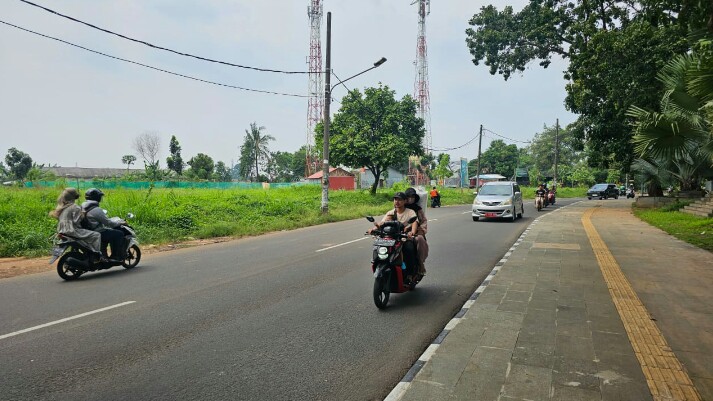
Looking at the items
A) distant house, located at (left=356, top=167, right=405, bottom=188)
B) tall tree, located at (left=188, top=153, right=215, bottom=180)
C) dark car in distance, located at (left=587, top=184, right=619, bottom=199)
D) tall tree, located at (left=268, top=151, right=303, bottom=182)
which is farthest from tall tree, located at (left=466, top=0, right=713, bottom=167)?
tall tree, located at (left=268, top=151, right=303, bottom=182)

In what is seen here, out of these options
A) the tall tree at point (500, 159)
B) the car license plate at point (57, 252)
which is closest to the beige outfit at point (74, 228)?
the car license plate at point (57, 252)

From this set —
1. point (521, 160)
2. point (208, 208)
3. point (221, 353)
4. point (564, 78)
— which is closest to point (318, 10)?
point (564, 78)

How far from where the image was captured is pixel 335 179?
61906 millimetres

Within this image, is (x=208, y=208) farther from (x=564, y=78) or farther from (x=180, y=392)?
(x=564, y=78)

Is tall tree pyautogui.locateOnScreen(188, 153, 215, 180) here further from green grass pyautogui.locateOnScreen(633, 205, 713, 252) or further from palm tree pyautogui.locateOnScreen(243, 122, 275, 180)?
green grass pyautogui.locateOnScreen(633, 205, 713, 252)

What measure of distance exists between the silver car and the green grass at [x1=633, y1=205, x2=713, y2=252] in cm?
492

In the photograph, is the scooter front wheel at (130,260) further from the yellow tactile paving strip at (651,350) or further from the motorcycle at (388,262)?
the yellow tactile paving strip at (651,350)

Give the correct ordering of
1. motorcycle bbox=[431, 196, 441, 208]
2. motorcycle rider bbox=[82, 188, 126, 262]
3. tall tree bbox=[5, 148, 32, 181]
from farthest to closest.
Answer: tall tree bbox=[5, 148, 32, 181] → motorcycle bbox=[431, 196, 441, 208] → motorcycle rider bbox=[82, 188, 126, 262]

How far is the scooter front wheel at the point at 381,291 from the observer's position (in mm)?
5305

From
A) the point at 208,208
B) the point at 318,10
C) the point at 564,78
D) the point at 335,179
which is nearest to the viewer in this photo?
the point at 208,208

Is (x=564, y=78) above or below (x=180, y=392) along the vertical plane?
above

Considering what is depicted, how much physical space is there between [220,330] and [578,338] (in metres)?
3.63

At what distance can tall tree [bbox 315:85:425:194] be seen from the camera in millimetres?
31688

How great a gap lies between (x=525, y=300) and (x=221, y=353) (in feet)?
12.5
